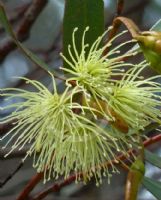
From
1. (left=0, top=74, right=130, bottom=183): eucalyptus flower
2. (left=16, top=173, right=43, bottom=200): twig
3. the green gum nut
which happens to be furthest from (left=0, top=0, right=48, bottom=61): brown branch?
the green gum nut

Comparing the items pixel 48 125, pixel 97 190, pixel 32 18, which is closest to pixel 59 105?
pixel 48 125

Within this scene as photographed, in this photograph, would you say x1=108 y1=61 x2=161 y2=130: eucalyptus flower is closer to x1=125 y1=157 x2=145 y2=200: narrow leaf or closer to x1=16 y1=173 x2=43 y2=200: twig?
x1=125 y1=157 x2=145 y2=200: narrow leaf

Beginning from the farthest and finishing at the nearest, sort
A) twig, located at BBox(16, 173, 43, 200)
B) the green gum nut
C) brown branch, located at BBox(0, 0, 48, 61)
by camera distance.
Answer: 1. brown branch, located at BBox(0, 0, 48, 61)
2. twig, located at BBox(16, 173, 43, 200)
3. the green gum nut

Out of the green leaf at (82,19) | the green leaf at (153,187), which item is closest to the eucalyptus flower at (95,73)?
the green leaf at (82,19)

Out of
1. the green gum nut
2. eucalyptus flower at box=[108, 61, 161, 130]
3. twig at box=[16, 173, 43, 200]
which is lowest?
twig at box=[16, 173, 43, 200]

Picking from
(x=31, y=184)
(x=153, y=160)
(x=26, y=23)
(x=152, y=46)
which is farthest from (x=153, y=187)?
(x=26, y=23)

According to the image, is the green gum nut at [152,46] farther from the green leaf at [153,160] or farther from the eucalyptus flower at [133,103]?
the green leaf at [153,160]
